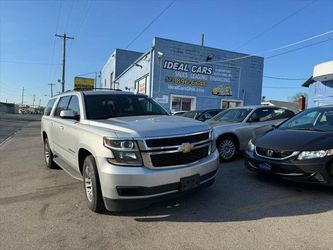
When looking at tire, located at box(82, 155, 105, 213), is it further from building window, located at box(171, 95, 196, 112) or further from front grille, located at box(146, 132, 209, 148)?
building window, located at box(171, 95, 196, 112)

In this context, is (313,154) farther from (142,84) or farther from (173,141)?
(142,84)

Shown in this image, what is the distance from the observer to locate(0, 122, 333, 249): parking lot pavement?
12.1 feet

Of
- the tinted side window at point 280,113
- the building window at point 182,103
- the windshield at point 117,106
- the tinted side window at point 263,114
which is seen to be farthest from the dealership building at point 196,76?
the windshield at point 117,106

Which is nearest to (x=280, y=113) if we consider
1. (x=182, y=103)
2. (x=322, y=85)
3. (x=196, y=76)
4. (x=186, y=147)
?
(x=186, y=147)

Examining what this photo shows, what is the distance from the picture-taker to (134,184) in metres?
3.95

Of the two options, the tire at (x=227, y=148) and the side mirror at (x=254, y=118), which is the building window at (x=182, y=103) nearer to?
the side mirror at (x=254, y=118)

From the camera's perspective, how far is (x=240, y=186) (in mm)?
5879

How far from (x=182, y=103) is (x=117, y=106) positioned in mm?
18212

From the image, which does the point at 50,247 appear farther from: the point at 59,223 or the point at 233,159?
the point at 233,159

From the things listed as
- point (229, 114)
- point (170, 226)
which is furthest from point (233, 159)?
point (170, 226)

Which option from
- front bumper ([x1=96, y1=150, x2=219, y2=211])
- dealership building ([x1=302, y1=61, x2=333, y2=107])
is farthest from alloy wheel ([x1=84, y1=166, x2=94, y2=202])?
dealership building ([x1=302, y1=61, x2=333, y2=107])

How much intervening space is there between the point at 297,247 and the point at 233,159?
5.03 m

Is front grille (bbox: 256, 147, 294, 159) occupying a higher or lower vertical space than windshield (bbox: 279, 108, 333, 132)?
lower

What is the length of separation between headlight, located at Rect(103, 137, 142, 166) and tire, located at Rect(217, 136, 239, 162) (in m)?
4.56
